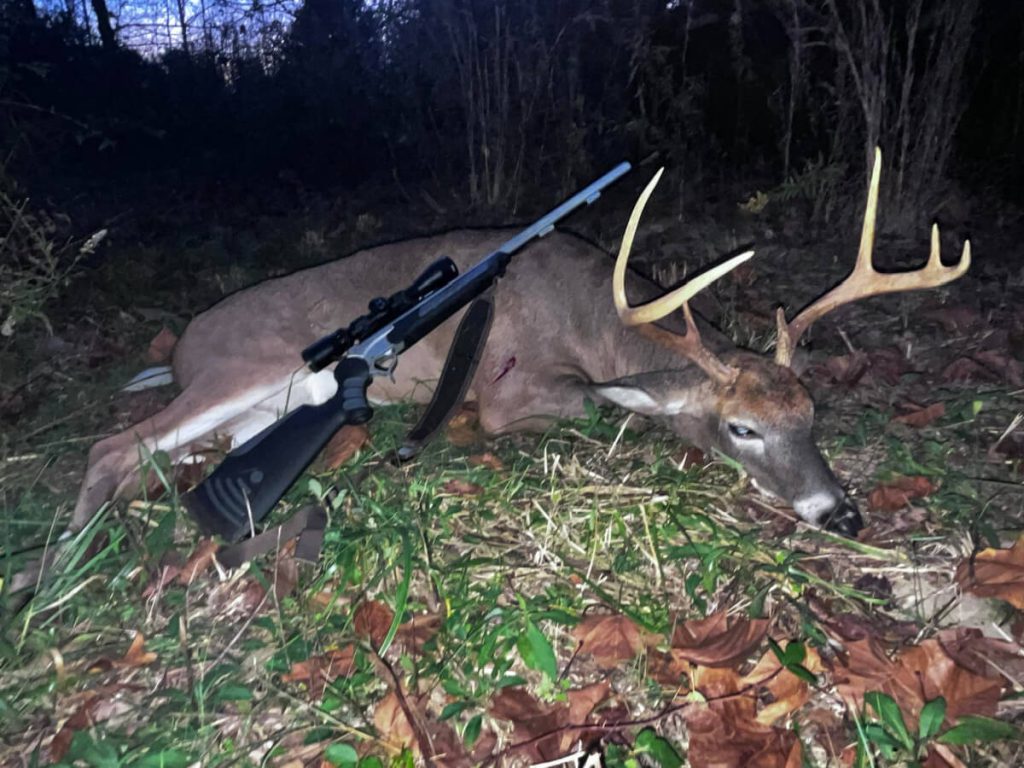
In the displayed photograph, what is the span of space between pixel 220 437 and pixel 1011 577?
342 cm

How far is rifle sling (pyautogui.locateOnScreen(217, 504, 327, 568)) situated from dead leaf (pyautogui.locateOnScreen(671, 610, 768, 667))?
1.29 metres

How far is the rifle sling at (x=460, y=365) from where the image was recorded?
3803 mm

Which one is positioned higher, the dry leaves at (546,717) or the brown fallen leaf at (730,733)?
the dry leaves at (546,717)

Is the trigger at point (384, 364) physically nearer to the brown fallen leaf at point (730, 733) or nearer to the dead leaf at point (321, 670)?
the dead leaf at point (321, 670)

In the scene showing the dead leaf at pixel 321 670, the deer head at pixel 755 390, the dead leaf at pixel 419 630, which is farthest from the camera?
the deer head at pixel 755 390

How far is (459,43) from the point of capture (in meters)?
8.51

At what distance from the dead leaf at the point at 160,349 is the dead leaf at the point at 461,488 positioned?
101 inches

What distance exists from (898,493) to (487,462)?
1.69 metres

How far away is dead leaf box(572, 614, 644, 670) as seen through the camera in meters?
2.37

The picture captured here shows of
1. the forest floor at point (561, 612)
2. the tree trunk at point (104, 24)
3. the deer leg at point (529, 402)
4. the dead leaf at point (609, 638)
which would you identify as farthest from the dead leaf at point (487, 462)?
the tree trunk at point (104, 24)

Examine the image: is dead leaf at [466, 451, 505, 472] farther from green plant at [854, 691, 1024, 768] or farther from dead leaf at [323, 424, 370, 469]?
green plant at [854, 691, 1024, 768]

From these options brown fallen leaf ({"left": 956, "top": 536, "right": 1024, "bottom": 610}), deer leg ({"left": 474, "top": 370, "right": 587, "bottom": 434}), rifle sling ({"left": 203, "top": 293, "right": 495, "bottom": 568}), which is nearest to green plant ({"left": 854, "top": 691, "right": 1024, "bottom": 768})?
brown fallen leaf ({"left": 956, "top": 536, "right": 1024, "bottom": 610})

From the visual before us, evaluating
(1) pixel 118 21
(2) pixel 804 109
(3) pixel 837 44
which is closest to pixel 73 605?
(3) pixel 837 44

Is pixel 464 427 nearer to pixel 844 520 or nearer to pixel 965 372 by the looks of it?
pixel 844 520
